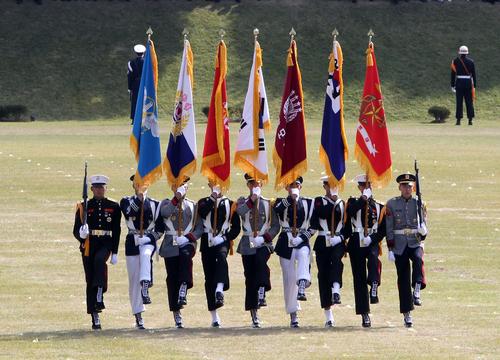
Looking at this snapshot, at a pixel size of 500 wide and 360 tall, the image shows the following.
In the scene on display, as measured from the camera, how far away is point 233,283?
19.2 meters

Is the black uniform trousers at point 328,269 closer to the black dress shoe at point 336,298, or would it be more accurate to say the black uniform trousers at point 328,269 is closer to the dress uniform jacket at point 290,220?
the black dress shoe at point 336,298

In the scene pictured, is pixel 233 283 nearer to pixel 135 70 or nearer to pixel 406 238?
pixel 406 238

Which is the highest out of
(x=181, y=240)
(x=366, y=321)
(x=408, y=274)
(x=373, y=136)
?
(x=373, y=136)

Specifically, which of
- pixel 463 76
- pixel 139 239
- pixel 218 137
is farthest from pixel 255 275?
pixel 463 76

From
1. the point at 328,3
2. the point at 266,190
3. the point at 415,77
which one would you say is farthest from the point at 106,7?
the point at 266,190

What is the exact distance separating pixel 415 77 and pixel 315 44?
395 centimetres

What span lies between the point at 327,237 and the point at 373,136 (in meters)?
1.62

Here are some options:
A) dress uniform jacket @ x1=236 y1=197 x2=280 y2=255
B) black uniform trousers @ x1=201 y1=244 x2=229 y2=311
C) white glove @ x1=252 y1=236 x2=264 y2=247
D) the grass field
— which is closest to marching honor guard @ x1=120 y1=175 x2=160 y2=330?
the grass field

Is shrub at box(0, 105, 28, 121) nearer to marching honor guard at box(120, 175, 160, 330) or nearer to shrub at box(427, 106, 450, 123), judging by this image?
shrub at box(427, 106, 450, 123)

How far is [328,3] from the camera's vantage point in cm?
5412

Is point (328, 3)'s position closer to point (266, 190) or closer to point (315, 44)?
point (315, 44)

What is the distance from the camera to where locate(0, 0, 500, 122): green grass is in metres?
46.4

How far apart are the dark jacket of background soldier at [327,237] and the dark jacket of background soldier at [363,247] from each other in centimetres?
12

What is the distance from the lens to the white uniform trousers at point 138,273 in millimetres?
15828
